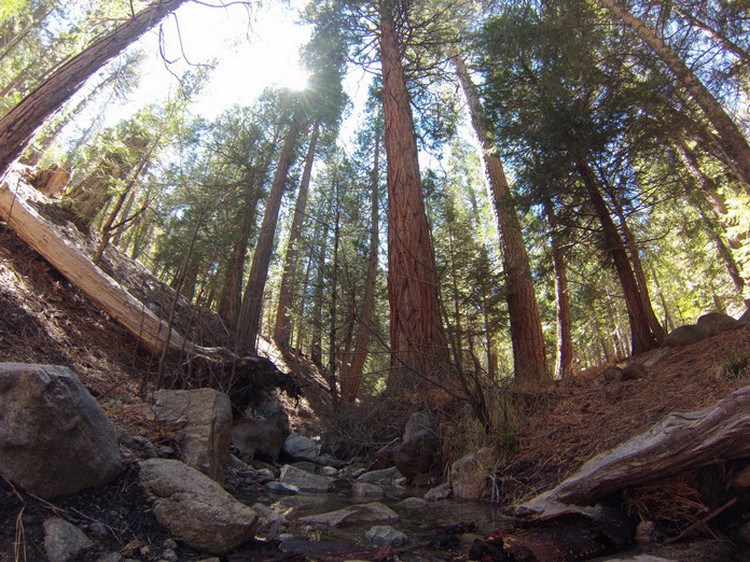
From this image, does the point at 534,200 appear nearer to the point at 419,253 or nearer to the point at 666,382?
the point at 419,253

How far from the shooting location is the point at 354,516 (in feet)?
10.6

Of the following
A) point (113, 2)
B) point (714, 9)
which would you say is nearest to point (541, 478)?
point (714, 9)

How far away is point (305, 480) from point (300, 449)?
187cm

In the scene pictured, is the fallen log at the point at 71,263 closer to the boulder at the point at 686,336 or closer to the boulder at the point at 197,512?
the boulder at the point at 197,512

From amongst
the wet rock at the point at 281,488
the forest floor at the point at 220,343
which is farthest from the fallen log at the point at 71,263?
the wet rock at the point at 281,488

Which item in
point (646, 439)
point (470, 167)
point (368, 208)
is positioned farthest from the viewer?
point (470, 167)

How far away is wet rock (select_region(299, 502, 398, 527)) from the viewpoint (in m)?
3.08

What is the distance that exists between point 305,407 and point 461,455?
27.1ft

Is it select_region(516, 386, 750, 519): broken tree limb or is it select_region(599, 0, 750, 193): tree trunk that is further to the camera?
select_region(599, 0, 750, 193): tree trunk

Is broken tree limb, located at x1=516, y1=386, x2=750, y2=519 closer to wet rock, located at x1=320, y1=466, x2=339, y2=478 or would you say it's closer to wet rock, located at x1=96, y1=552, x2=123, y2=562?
wet rock, located at x1=96, y1=552, x2=123, y2=562

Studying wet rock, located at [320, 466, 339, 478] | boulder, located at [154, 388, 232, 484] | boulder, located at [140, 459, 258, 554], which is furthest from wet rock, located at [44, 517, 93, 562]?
wet rock, located at [320, 466, 339, 478]

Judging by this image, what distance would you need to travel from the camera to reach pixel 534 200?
8.39m

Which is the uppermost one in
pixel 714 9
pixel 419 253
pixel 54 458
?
pixel 714 9

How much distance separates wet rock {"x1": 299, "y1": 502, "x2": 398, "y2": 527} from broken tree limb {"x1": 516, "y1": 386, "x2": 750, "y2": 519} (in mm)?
1120
